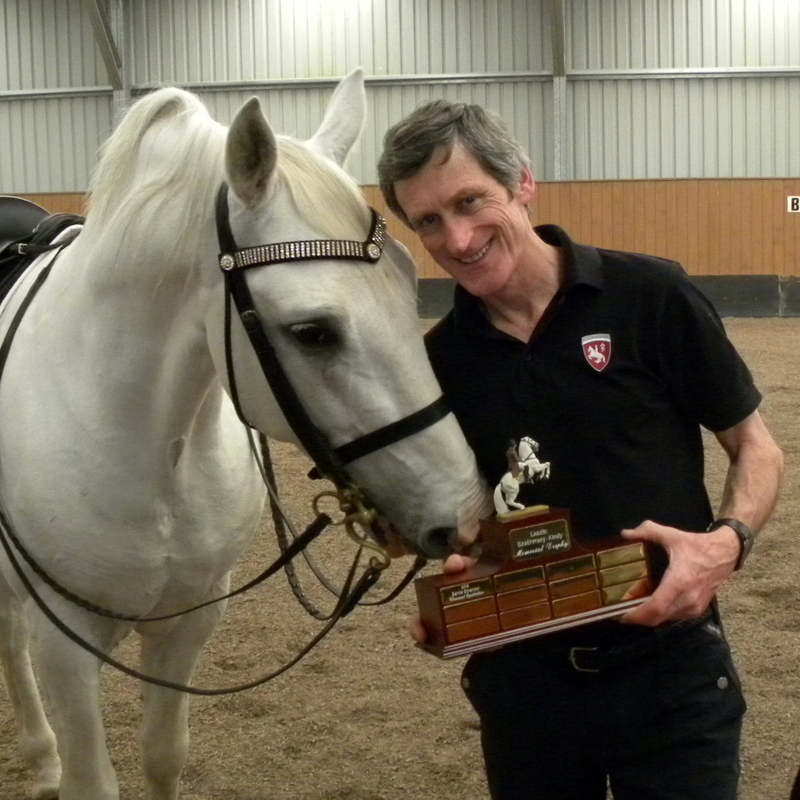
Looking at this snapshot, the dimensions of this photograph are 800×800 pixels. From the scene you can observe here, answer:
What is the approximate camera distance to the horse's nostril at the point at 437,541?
165cm

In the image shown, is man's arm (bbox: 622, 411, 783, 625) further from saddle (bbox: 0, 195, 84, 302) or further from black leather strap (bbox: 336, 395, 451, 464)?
saddle (bbox: 0, 195, 84, 302)

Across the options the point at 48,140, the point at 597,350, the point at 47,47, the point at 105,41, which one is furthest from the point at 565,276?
the point at 47,47

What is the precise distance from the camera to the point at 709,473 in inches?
235

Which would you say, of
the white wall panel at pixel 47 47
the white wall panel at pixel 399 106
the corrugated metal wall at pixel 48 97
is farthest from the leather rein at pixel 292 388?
the white wall panel at pixel 47 47

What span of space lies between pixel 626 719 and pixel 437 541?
0.42 m

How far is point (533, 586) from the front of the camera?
1.60m

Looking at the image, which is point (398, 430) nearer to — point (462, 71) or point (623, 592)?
point (623, 592)

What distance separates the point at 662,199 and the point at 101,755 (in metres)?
12.6

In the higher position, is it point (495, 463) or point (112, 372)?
point (112, 372)

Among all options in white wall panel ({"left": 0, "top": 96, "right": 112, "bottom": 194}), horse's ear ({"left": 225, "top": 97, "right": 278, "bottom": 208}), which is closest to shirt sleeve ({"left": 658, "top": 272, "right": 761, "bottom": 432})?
horse's ear ({"left": 225, "top": 97, "right": 278, "bottom": 208})

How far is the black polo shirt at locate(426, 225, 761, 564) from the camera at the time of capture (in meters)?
1.75

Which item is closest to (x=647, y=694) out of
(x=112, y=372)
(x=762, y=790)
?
(x=112, y=372)

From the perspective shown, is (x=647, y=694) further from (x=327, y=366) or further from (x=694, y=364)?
(x=327, y=366)

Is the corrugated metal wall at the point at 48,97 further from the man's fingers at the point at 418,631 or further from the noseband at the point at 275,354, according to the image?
the man's fingers at the point at 418,631
